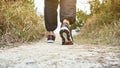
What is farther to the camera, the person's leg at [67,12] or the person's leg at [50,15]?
the person's leg at [50,15]

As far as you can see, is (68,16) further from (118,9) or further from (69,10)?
(118,9)

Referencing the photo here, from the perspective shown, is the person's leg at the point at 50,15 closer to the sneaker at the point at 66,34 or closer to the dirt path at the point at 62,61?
the sneaker at the point at 66,34

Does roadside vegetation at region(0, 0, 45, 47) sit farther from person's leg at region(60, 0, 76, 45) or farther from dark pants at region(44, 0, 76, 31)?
person's leg at region(60, 0, 76, 45)

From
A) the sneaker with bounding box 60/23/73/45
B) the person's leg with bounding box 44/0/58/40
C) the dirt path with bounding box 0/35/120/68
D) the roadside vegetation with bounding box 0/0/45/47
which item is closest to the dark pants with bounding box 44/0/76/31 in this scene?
the person's leg with bounding box 44/0/58/40

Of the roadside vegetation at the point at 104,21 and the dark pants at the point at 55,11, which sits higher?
the dark pants at the point at 55,11

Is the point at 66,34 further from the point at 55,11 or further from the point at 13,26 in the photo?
the point at 13,26

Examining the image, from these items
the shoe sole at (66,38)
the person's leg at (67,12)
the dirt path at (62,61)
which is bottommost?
the shoe sole at (66,38)

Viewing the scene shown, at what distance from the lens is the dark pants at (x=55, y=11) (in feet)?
13.6

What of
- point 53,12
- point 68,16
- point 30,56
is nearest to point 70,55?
point 30,56

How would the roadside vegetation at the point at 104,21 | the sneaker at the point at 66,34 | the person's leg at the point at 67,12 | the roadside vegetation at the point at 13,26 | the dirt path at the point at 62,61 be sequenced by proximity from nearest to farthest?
1. the dirt path at the point at 62,61
2. the sneaker at the point at 66,34
3. the person's leg at the point at 67,12
4. the roadside vegetation at the point at 13,26
5. the roadside vegetation at the point at 104,21

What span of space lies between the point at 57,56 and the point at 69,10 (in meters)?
1.59

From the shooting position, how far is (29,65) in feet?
7.58

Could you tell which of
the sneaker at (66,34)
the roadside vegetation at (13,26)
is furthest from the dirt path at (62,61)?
the roadside vegetation at (13,26)

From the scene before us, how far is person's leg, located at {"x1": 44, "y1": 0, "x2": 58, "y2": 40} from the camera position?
4.37 metres
